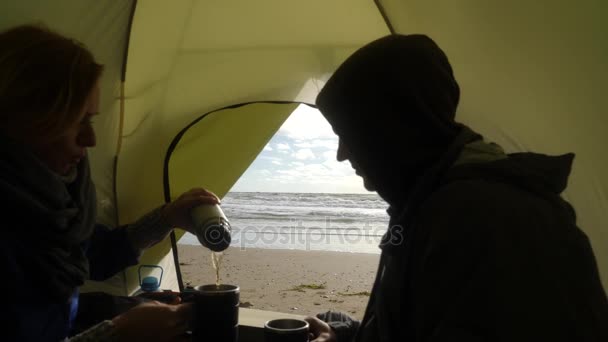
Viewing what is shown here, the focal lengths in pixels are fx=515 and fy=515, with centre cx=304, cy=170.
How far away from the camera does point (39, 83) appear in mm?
929

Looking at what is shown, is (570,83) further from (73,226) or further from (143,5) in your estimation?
(143,5)

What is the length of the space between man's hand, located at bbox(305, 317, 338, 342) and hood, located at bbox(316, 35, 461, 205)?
37cm

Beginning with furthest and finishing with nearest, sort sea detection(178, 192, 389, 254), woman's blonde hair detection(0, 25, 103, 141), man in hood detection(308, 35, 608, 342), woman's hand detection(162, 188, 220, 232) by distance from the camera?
sea detection(178, 192, 389, 254), woman's hand detection(162, 188, 220, 232), woman's blonde hair detection(0, 25, 103, 141), man in hood detection(308, 35, 608, 342)

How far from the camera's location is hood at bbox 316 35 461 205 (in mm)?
860

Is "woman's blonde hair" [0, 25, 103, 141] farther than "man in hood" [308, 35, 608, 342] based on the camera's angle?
Yes

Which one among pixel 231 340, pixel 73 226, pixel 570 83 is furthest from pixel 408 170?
pixel 73 226

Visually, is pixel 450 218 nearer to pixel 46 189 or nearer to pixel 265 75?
pixel 46 189

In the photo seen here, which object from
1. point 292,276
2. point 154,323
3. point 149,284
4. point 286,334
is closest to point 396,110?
point 286,334

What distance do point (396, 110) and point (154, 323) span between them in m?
0.63

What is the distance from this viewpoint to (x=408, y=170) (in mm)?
871

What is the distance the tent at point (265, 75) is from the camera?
1201 millimetres

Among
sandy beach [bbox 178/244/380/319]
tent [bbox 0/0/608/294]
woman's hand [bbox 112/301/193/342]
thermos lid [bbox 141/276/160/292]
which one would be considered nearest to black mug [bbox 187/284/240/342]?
woman's hand [bbox 112/301/193/342]

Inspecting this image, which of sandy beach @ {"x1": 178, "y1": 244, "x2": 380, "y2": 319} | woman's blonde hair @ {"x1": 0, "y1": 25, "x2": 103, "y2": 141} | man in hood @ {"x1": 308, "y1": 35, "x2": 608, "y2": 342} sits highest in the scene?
woman's blonde hair @ {"x1": 0, "y1": 25, "x2": 103, "y2": 141}

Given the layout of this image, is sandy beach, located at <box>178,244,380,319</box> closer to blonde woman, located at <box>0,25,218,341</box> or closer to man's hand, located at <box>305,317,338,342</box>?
man's hand, located at <box>305,317,338,342</box>
